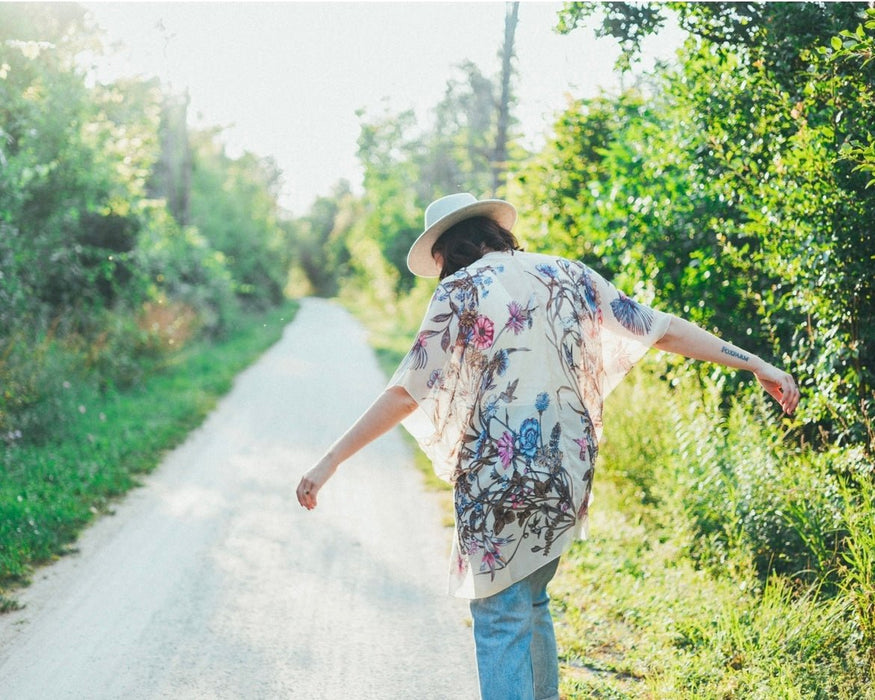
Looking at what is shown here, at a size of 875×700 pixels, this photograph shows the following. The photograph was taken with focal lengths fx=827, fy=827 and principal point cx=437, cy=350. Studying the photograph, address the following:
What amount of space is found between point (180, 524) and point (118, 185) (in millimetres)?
7912

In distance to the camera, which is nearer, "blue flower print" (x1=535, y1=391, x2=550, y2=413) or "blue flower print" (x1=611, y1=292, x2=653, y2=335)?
"blue flower print" (x1=535, y1=391, x2=550, y2=413)

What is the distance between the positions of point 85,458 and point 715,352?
6042 mm

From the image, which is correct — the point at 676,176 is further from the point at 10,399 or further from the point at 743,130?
the point at 10,399

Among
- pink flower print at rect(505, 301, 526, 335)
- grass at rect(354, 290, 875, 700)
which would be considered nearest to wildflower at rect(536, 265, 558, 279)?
pink flower print at rect(505, 301, 526, 335)

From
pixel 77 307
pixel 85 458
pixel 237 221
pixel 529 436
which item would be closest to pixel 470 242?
pixel 529 436

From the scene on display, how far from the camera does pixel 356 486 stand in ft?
25.1

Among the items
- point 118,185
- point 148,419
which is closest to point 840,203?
point 148,419

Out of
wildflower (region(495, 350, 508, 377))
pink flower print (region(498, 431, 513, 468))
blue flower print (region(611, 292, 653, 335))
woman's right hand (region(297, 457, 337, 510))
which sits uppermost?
blue flower print (region(611, 292, 653, 335))

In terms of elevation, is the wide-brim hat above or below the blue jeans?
above

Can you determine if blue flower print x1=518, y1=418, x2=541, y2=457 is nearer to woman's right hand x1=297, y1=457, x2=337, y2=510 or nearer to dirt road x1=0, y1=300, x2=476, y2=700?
woman's right hand x1=297, y1=457, x2=337, y2=510

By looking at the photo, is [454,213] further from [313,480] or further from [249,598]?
[249,598]

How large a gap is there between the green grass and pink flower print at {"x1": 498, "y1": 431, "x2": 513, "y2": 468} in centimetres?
333

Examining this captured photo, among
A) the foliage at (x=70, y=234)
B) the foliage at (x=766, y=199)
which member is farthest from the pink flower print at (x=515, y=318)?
the foliage at (x=70, y=234)

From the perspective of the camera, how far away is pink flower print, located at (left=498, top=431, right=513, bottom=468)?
8.81 feet
